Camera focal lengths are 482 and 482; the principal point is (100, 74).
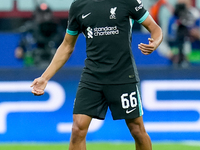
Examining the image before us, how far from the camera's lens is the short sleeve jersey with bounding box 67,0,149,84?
452 centimetres

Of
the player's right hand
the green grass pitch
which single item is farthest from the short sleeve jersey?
the green grass pitch

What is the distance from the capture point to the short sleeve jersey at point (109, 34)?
4520 mm

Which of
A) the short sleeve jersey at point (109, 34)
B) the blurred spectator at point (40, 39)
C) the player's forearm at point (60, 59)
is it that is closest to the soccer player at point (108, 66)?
the short sleeve jersey at point (109, 34)

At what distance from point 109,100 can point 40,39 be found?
13.8 feet

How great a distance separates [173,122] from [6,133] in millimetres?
2642

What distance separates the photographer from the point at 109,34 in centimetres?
452

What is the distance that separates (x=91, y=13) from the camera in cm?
455

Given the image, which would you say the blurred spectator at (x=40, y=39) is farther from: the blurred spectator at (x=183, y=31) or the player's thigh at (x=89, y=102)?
the player's thigh at (x=89, y=102)

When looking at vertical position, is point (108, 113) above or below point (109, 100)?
below

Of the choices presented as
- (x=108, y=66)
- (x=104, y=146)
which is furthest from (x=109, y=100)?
(x=104, y=146)

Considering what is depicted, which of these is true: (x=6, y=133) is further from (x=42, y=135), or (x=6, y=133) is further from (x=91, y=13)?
(x=91, y=13)

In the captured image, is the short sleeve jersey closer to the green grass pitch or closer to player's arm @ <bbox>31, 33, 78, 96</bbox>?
player's arm @ <bbox>31, 33, 78, 96</bbox>

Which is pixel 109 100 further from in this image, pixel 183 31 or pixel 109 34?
pixel 183 31

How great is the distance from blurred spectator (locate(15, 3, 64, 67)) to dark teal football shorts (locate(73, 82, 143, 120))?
367cm
